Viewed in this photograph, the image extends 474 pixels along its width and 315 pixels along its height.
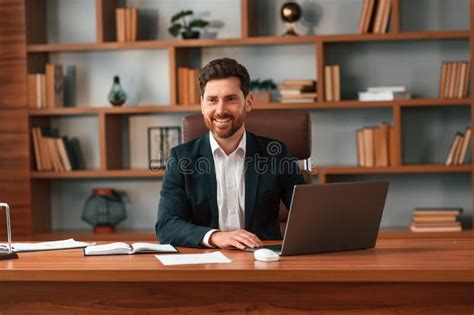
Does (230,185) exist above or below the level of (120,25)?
below

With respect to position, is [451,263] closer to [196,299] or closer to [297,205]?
[297,205]

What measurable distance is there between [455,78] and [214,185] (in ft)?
7.43

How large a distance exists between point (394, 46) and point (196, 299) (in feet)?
10.0

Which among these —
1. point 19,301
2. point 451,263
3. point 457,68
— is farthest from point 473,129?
point 19,301

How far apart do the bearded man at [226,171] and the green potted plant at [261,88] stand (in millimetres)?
1835

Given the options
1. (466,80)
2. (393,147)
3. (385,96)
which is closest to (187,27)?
(385,96)

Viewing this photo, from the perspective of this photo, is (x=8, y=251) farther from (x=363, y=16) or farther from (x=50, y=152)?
(x=363, y=16)

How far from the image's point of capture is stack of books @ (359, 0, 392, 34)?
476cm

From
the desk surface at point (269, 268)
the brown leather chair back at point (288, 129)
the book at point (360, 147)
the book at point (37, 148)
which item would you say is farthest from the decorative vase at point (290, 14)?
the desk surface at point (269, 268)

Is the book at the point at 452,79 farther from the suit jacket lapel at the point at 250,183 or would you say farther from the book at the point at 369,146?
the suit jacket lapel at the point at 250,183

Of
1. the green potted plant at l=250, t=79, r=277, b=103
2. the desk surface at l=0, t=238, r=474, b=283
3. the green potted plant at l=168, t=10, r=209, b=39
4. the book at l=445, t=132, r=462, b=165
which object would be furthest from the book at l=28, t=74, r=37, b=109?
the desk surface at l=0, t=238, r=474, b=283

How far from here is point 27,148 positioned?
4.98 meters

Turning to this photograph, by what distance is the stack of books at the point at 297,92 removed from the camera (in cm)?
480

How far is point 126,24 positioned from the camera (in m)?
4.95
